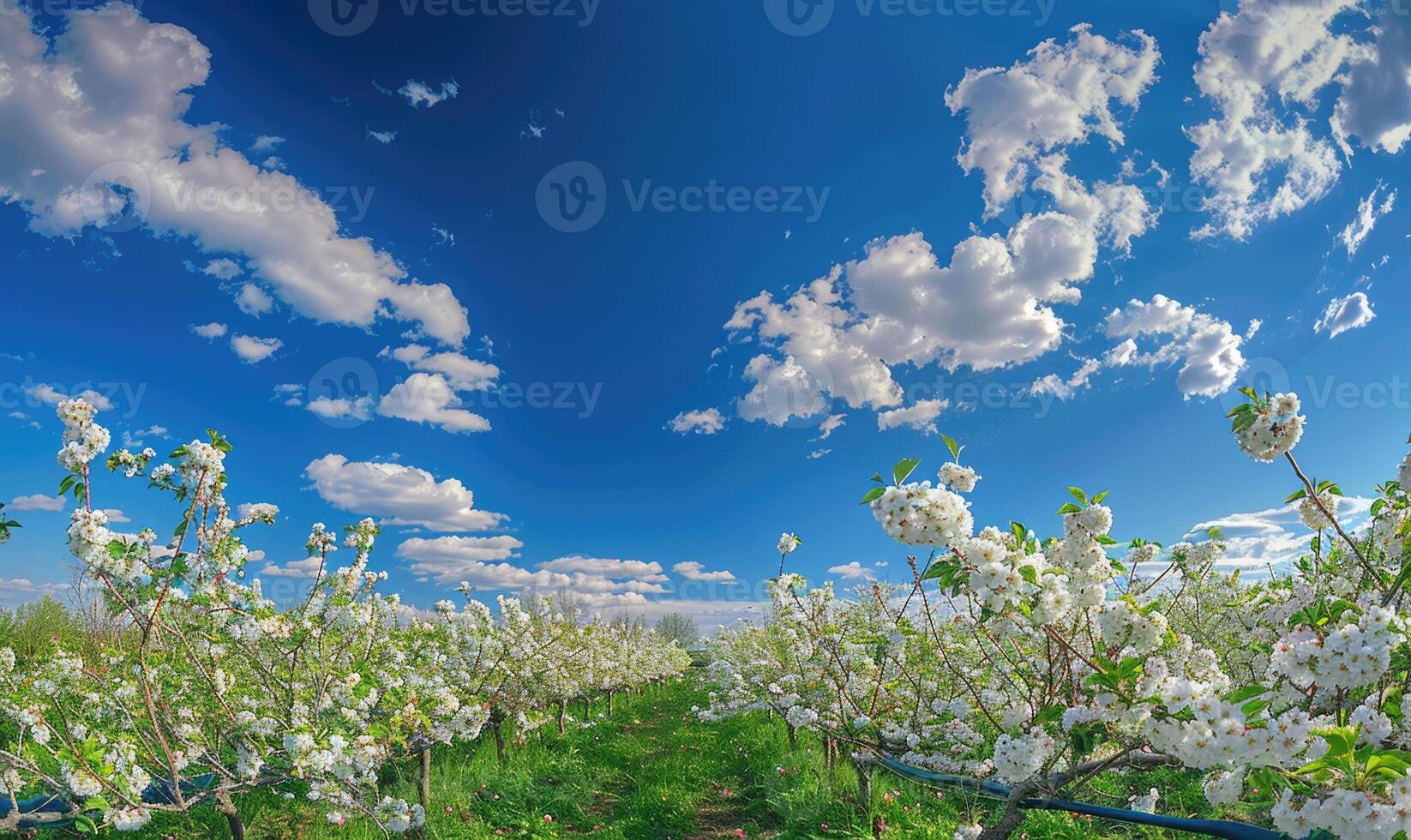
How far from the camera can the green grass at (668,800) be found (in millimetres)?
7566

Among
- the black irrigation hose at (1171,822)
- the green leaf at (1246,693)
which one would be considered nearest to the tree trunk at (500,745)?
the black irrigation hose at (1171,822)

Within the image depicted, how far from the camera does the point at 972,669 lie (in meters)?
7.66

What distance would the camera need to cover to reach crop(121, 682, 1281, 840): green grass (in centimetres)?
757

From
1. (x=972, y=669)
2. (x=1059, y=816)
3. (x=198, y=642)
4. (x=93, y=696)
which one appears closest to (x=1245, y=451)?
(x=972, y=669)

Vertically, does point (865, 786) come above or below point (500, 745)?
below

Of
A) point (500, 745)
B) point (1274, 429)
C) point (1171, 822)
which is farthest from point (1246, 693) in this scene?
point (500, 745)

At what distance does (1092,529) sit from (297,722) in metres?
7.07

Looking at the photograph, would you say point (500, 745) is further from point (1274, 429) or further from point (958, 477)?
point (1274, 429)

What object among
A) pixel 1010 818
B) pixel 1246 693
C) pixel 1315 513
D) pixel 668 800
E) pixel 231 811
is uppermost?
→ pixel 1315 513

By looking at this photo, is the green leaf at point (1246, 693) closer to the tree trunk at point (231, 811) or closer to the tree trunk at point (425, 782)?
the tree trunk at point (231, 811)

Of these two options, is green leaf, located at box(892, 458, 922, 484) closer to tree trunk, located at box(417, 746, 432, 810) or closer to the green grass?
the green grass

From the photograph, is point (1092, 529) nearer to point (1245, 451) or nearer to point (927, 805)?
point (1245, 451)

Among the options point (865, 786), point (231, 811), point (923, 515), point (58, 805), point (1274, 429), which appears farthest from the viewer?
point (865, 786)

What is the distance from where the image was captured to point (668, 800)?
998cm
